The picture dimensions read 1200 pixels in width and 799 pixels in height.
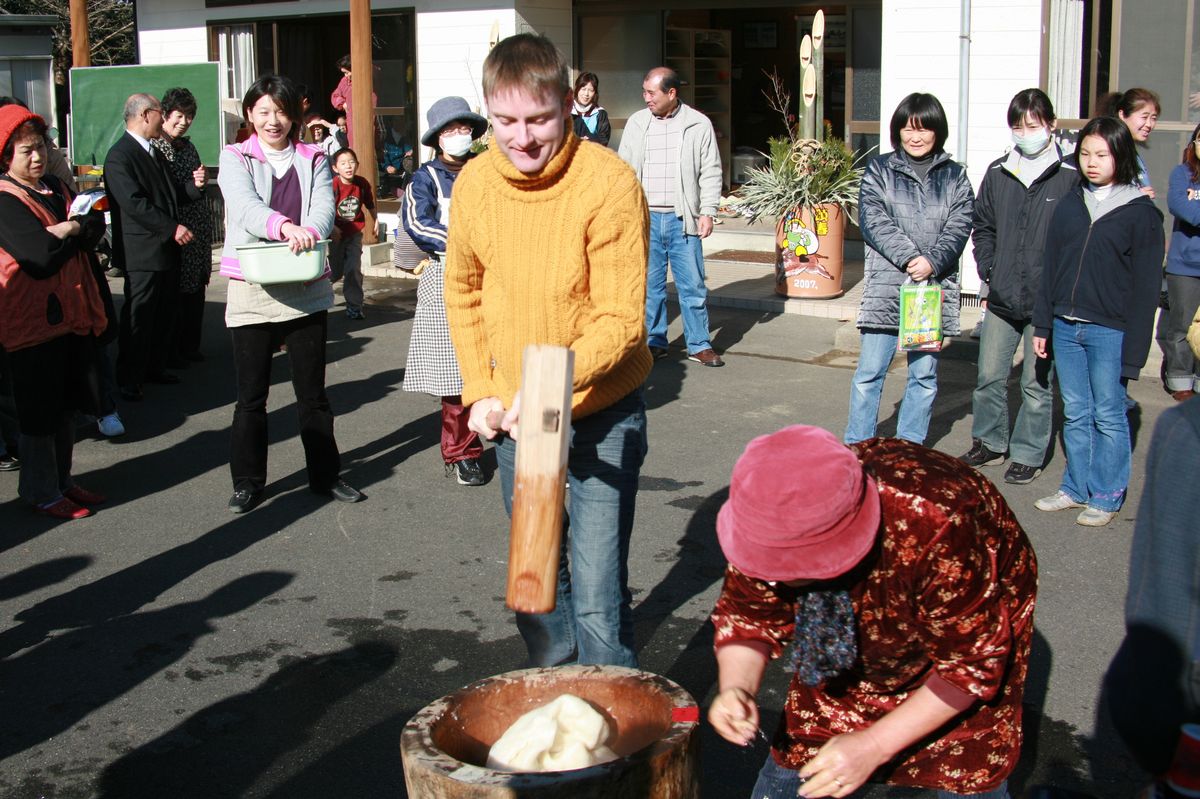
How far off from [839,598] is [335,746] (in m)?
2.16

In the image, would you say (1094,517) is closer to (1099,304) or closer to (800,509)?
(1099,304)

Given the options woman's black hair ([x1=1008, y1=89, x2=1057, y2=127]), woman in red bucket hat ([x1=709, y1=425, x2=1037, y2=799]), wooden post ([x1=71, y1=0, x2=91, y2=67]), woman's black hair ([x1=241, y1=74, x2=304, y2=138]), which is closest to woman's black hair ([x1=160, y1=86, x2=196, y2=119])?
woman's black hair ([x1=241, y1=74, x2=304, y2=138])

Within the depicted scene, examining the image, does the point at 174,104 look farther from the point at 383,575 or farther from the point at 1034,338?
the point at 1034,338

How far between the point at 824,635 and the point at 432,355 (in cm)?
410

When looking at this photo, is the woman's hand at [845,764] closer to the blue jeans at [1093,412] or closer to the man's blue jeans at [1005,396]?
the blue jeans at [1093,412]

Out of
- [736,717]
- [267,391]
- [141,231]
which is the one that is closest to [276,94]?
[267,391]

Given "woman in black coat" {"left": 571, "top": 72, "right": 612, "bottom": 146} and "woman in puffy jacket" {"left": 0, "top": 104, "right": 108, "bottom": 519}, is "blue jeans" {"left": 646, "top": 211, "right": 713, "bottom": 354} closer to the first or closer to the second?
"woman in black coat" {"left": 571, "top": 72, "right": 612, "bottom": 146}

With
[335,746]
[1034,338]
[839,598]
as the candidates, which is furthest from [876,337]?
[839,598]

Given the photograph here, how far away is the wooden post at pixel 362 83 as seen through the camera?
14.1 m

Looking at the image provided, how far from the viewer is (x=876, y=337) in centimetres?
662

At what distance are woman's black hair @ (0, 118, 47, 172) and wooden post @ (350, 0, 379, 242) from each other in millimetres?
7930

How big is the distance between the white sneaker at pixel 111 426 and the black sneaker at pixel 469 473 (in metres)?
2.42

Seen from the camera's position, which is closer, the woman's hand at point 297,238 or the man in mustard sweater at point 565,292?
the man in mustard sweater at point 565,292

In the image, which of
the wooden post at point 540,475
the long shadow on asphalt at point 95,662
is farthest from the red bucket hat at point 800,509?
the long shadow on asphalt at point 95,662
